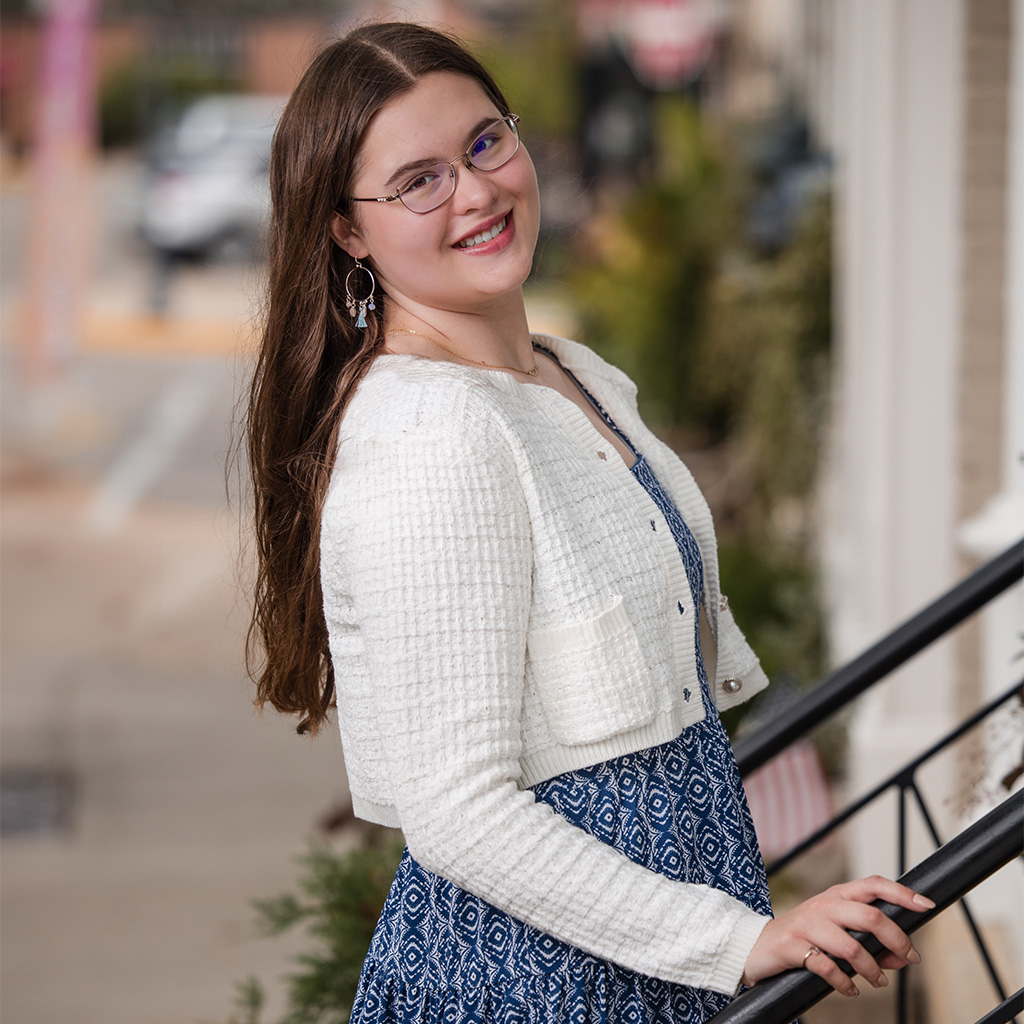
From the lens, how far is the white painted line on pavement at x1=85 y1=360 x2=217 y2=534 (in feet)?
34.0

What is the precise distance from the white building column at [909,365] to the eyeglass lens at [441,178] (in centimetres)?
276

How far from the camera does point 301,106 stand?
1595 mm

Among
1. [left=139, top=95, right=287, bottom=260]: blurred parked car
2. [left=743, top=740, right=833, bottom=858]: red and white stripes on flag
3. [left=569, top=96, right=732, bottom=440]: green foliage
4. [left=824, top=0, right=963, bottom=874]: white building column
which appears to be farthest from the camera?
[left=139, top=95, right=287, bottom=260]: blurred parked car

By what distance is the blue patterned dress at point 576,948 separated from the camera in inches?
60.2

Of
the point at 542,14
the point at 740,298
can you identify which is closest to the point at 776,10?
the point at 740,298

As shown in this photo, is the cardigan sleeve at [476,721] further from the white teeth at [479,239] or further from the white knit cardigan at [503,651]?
the white teeth at [479,239]

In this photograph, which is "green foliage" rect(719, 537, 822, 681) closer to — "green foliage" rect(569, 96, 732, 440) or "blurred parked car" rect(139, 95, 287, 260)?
"green foliage" rect(569, 96, 732, 440)

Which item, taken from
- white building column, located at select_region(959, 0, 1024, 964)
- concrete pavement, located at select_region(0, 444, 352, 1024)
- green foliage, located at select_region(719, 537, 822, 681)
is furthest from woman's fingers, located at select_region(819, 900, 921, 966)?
green foliage, located at select_region(719, 537, 822, 681)

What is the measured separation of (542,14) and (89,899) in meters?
28.6

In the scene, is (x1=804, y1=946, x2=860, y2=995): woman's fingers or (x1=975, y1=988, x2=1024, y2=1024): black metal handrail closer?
(x1=804, y1=946, x2=860, y2=995): woman's fingers

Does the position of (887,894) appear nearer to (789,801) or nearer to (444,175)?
(444,175)

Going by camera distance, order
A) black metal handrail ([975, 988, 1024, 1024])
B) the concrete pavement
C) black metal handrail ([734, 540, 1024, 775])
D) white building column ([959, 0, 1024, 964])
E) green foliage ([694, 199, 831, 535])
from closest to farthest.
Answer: black metal handrail ([975, 988, 1024, 1024]), black metal handrail ([734, 540, 1024, 775]), white building column ([959, 0, 1024, 964]), the concrete pavement, green foliage ([694, 199, 831, 535])

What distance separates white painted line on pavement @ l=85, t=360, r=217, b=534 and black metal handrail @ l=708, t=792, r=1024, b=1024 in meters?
8.79

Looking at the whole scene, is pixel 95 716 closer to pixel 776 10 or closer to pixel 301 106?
pixel 301 106
